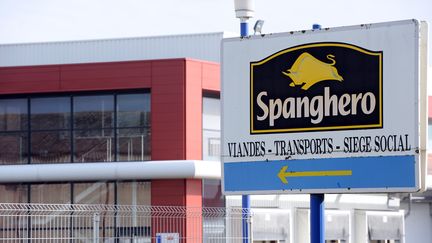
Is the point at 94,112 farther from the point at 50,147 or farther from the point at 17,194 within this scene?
the point at 17,194

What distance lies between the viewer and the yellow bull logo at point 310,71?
1264 cm

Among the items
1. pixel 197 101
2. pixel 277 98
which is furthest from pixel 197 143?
pixel 277 98

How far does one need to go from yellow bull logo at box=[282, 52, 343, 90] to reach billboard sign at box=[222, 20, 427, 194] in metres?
0.01

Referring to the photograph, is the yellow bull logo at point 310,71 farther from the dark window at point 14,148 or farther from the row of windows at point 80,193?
the dark window at point 14,148

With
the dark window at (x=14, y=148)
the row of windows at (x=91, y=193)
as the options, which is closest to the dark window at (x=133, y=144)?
the row of windows at (x=91, y=193)

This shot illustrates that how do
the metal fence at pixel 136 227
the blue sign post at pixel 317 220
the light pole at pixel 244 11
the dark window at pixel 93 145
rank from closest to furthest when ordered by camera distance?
the blue sign post at pixel 317 220 < the light pole at pixel 244 11 < the metal fence at pixel 136 227 < the dark window at pixel 93 145

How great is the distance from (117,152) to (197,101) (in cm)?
269

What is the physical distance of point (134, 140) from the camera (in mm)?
32750

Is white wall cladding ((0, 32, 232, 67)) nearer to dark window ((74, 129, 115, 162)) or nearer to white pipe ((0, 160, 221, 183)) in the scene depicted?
dark window ((74, 129, 115, 162))

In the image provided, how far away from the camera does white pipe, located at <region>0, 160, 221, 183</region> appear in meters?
31.8

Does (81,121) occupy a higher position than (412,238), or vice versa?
(81,121)

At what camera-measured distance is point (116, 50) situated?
38.1 m

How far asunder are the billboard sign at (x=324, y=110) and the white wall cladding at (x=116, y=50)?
23.0m

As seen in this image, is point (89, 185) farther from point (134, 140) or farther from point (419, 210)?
point (419, 210)
